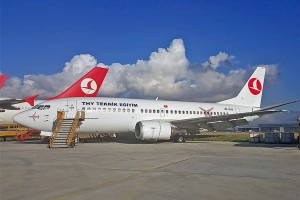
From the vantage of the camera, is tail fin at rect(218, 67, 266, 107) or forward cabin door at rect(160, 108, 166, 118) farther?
tail fin at rect(218, 67, 266, 107)

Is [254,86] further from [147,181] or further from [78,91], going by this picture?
[147,181]

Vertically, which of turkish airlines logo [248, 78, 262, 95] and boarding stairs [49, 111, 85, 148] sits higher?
turkish airlines logo [248, 78, 262, 95]

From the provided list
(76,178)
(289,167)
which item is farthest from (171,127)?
(76,178)

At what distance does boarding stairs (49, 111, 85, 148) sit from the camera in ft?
66.4

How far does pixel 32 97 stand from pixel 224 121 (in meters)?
19.4

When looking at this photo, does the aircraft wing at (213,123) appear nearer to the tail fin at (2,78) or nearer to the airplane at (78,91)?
the airplane at (78,91)

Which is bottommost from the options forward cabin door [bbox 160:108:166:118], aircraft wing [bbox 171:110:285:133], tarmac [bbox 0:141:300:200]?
tarmac [bbox 0:141:300:200]

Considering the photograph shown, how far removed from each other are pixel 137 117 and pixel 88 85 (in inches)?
579

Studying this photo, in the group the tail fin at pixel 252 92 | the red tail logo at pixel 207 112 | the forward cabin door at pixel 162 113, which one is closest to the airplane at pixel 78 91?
the forward cabin door at pixel 162 113

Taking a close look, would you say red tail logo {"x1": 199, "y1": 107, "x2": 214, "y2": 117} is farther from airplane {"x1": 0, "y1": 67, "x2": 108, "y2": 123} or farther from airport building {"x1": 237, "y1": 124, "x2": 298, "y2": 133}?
airplane {"x1": 0, "y1": 67, "x2": 108, "y2": 123}

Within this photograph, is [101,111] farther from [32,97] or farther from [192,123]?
[32,97]

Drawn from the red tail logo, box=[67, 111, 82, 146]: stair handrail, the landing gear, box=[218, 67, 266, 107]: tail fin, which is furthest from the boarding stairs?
box=[218, 67, 266, 107]: tail fin

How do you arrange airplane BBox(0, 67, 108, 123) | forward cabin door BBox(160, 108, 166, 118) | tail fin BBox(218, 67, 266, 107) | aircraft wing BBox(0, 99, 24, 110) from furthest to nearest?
tail fin BBox(218, 67, 266, 107) < airplane BBox(0, 67, 108, 123) < aircraft wing BBox(0, 99, 24, 110) < forward cabin door BBox(160, 108, 166, 118)

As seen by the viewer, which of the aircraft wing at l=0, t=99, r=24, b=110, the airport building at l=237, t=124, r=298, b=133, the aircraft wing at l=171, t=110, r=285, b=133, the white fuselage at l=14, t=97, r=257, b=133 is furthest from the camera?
the airport building at l=237, t=124, r=298, b=133
